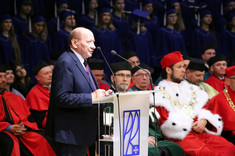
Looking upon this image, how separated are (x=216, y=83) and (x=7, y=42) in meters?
3.88

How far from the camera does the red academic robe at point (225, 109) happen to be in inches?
230

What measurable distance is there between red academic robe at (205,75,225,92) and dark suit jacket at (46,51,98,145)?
4.12 metres

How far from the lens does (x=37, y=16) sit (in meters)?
8.76

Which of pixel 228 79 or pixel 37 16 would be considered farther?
pixel 37 16

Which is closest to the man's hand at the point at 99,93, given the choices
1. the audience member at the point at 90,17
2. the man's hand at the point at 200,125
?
the man's hand at the point at 200,125

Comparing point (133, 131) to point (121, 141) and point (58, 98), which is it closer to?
point (121, 141)

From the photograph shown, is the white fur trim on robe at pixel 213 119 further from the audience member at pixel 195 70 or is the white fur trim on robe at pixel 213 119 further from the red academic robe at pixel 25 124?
the red academic robe at pixel 25 124

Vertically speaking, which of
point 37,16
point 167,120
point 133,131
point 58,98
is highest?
point 37,16

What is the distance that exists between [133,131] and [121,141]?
6.6 inches

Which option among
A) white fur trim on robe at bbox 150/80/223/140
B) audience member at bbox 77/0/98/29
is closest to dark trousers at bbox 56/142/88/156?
white fur trim on robe at bbox 150/80/223/140

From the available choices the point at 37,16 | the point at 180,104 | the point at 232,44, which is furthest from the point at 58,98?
the point at 232,44

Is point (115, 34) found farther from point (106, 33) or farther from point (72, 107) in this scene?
point (72, 107)

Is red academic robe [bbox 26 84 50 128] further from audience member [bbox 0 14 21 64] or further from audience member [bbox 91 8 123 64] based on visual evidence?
audience member [bbox 91 8 123 64]

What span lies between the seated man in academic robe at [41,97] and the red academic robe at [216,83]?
2.95 meters
